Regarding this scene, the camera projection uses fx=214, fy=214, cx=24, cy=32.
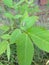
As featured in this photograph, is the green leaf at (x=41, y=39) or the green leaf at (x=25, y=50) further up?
the green leaf at (x=41, y=39)

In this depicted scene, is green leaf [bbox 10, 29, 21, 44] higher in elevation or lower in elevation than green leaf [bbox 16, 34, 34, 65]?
higher

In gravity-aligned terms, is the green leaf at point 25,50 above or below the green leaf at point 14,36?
below

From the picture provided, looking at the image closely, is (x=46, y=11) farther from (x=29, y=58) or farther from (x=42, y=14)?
(x=29, y=58)

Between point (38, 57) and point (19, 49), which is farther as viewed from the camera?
point (38, 57)

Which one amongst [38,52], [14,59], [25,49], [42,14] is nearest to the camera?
[25,49]

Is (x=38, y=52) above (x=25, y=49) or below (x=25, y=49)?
below

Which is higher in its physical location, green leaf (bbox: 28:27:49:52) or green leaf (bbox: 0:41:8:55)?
green leaf (bbox: 28:27:49:52)

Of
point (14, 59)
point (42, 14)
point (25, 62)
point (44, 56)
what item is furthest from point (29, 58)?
point (42, 14)

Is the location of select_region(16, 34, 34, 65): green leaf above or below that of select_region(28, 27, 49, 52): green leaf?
below
